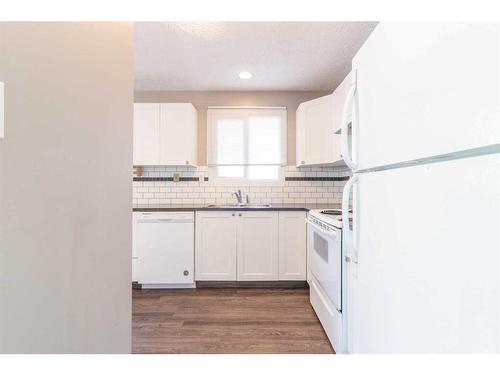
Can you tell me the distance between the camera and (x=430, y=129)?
2.25ft

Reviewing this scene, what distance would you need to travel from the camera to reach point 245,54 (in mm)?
2629

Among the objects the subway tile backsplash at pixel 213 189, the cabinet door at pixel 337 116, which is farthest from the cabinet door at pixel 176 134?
the cabinet door at pixel 337 116

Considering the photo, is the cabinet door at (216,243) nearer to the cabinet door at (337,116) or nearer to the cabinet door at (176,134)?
the cabinet door at (176,134)

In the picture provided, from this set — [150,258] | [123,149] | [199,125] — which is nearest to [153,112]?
[199,125]

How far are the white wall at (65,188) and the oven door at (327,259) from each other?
3.96ft

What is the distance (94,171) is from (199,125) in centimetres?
282

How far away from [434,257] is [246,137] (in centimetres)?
305

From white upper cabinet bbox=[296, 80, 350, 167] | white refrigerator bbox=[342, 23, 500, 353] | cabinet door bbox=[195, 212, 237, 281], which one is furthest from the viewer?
cabinet door bbox=[195, 212, 237, 281]

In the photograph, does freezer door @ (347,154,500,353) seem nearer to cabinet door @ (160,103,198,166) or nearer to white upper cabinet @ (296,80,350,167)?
white upper cabinet @ (296,80,350,167)

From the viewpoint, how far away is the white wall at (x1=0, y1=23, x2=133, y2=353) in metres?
0.61

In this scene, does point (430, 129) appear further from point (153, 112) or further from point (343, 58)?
point (153, 112)

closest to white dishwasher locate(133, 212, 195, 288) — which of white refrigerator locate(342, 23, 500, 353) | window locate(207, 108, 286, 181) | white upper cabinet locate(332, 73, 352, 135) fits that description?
window locate(207, 108, 286, 181)

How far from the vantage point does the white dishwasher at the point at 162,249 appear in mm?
3043

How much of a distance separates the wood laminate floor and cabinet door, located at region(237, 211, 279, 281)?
21 centimetres
